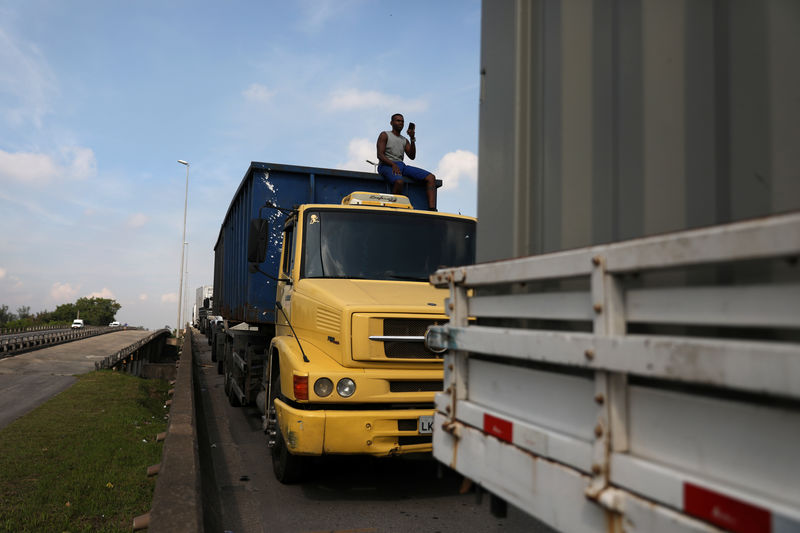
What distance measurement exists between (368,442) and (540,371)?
9.53ft

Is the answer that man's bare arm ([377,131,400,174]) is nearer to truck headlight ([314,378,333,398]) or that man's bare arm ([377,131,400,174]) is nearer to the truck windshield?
the truck windshield

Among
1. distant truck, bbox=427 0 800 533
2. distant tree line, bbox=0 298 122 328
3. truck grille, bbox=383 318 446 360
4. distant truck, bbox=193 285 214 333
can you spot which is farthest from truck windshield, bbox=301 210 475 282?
distant tree line, bbox=0 298 122 328

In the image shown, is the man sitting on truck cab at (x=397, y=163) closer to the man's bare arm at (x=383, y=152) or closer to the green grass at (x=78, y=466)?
the man's bare arm at (x=383, y=152)

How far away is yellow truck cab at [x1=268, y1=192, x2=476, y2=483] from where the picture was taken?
4.67m

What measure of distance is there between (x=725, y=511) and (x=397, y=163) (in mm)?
6660

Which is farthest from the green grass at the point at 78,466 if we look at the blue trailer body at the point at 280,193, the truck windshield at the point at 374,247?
the truck windshield at the point at 374,247

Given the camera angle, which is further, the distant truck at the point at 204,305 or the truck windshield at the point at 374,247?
the distant truck at the point at 204,305

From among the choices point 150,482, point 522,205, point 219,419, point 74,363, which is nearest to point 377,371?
point 150,482

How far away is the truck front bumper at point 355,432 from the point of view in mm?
4605

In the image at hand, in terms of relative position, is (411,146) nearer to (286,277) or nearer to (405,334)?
(286,277)

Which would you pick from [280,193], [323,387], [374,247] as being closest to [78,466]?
[323,387]

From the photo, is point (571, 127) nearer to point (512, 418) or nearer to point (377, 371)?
point (512, 418)

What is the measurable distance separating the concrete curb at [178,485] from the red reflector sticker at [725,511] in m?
3.05

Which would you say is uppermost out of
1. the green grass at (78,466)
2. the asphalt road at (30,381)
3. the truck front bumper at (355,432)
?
the truck front bumper at (355,432)
